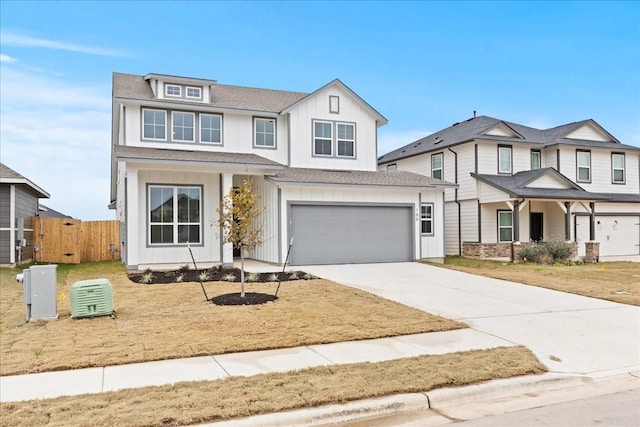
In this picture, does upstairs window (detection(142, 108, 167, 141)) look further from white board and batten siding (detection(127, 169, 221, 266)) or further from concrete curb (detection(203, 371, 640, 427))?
concrete curb (detection(203, 371, 640, 427))

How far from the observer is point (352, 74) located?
958 inches

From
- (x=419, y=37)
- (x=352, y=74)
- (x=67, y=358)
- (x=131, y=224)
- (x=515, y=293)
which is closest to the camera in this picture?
(x=67, y=358)

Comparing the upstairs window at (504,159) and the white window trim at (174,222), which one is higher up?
the upstairs window at (504,159)

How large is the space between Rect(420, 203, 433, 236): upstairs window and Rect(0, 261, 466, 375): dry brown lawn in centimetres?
948

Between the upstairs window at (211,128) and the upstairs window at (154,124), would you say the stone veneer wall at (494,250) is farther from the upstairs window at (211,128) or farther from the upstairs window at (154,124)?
the upstairs window at (154,124)

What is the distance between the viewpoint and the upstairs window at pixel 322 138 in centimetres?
2059

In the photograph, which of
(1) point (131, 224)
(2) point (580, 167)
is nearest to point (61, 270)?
(1) point (131, 224)

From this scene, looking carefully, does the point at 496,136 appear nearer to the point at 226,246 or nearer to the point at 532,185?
the point at 532,185

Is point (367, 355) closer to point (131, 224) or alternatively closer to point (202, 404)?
point (202, 404)

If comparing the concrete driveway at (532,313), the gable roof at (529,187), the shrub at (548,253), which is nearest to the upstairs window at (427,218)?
the gable roof at (529,187)

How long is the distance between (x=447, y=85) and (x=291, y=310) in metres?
18.8

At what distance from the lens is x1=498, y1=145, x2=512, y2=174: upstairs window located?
82.1ft

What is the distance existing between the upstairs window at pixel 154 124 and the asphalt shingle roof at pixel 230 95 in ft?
1.78

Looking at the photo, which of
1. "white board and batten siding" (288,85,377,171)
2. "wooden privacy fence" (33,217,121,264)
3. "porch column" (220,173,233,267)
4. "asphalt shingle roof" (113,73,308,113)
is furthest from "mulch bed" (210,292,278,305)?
"wooden privacy fence" (33,217,121,264)
